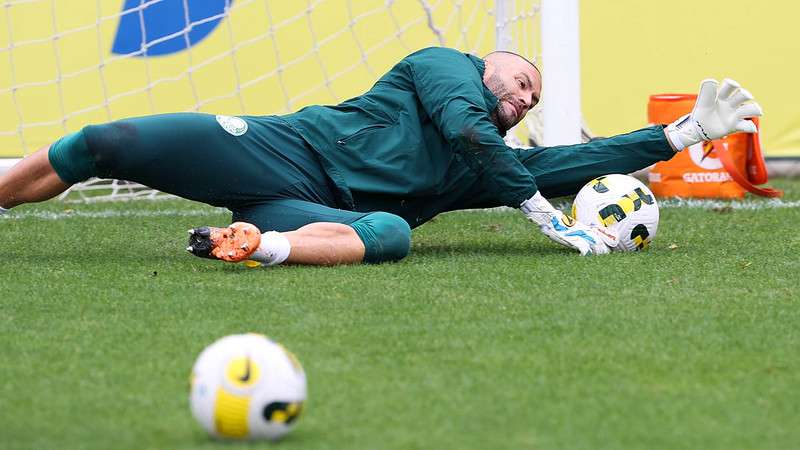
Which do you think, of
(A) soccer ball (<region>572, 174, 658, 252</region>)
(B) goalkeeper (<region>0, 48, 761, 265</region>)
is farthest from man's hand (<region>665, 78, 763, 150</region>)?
(A) soccer ball (<region>572, 174, 658, 252</region>)

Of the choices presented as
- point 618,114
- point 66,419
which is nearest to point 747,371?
point 66,419

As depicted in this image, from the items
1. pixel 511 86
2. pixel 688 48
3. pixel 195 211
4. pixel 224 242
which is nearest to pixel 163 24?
pixel 195 211

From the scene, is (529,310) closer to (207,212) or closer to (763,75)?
(207,212)

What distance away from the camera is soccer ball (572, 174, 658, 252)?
15.5ft

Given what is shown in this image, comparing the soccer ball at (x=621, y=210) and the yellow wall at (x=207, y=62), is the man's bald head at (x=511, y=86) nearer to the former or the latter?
the soccer ball at (x=621, y=210)

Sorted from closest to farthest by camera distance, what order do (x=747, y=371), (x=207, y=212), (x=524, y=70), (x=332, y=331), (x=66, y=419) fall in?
(x=66, y=419) < (x=747, y=371) < (x=332, y=331) < (x=524, y=70) < (x=207, y=212)

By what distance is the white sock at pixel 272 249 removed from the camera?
425cm

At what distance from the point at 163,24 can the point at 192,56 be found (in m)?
0.30

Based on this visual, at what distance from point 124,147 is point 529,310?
159 centimetres

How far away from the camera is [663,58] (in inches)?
289

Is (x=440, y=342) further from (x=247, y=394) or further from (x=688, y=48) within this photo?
(x=688, y=48)

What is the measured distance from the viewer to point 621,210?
472 cm

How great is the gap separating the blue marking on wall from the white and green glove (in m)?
2.91

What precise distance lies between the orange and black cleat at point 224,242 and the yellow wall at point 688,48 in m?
3.59
